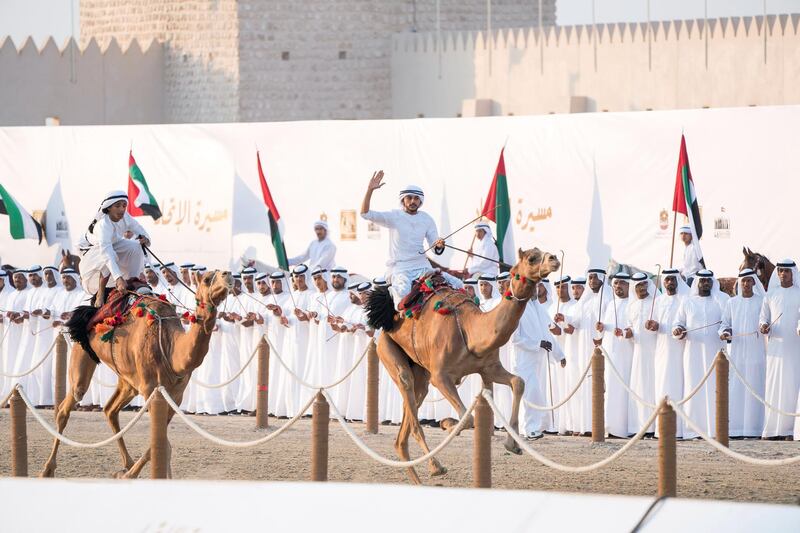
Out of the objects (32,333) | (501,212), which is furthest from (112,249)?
(501,212)

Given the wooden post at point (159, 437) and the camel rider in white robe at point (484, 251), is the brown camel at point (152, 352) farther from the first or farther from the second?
the camel rider in white robe at point (484, 251)

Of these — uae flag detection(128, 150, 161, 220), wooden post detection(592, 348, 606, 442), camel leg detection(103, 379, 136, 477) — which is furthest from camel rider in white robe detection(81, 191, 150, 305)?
uae flag detection(128, 150, 161, 220)

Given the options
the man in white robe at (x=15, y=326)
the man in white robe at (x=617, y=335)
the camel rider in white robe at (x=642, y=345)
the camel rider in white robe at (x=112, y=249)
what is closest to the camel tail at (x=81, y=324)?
the camel rider in white robe at (x=112, y=249)

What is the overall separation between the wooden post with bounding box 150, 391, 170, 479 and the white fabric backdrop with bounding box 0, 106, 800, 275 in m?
9.09

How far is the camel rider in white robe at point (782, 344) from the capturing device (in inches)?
597

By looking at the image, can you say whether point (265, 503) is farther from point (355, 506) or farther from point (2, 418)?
point (2, 418)

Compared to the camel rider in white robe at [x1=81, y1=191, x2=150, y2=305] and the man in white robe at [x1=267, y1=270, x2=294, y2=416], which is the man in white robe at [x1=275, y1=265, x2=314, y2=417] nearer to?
the man in white robe at [x1=267, y1=270, x2=294, y2=416]

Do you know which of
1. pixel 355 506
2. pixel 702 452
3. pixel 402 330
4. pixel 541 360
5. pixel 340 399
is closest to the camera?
pixel 355 506

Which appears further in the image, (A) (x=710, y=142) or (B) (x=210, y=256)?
(B) (x=210, y=256)

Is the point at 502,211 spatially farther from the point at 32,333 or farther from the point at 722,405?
the point at 722,405

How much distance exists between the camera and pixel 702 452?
13.9m

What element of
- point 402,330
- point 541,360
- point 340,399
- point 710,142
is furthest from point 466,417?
point 710,142

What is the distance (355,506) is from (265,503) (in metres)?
0.54

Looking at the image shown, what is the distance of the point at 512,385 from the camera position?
1150 cm
